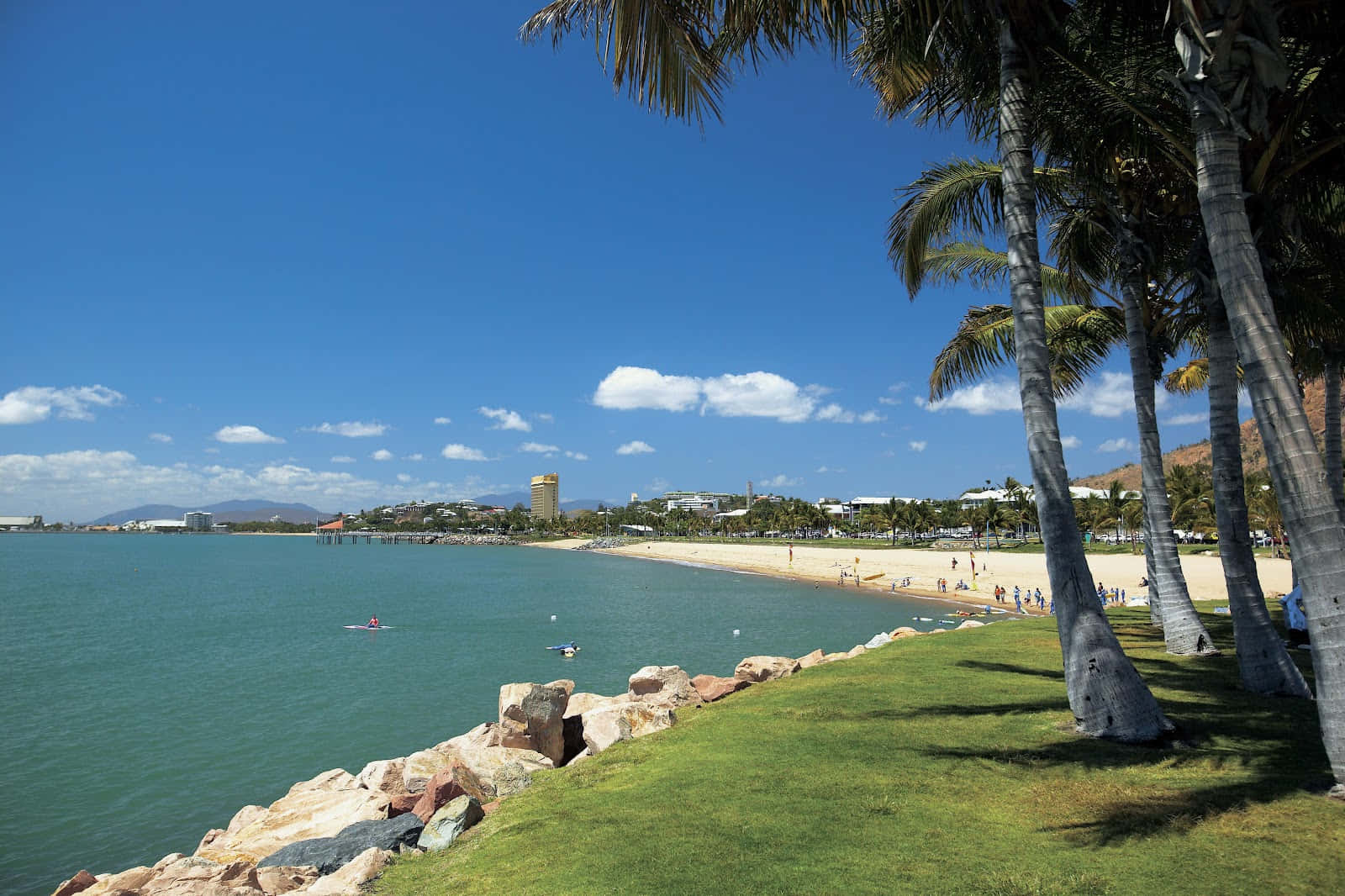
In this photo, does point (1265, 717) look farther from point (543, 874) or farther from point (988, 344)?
point (988, 344)

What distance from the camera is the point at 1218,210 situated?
565cm

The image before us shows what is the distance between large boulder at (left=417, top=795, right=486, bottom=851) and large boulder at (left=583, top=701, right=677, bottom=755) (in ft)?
7.87

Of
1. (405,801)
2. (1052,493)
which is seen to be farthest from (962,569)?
(405,801)

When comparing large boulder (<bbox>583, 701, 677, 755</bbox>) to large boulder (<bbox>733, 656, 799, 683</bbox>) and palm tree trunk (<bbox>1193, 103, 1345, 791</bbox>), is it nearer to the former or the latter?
large boulder (<bbox>733, 656, 799, 683</bbox>)

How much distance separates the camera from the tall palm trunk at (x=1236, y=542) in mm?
7965

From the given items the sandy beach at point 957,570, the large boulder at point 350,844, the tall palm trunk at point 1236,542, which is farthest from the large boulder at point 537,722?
the sandy beach at point 957,570

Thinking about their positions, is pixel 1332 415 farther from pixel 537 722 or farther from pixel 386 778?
pixel 386 778

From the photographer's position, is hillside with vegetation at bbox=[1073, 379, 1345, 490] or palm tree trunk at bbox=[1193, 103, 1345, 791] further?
hillside with vegetation at bbox=[1073, 379, 1345, 490]

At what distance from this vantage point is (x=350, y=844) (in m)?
7.47

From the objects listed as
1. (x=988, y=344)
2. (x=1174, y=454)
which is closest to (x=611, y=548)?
(x=1174, y=454)

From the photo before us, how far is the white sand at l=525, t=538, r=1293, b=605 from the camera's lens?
124 feet

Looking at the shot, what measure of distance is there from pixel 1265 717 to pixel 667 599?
45502mm

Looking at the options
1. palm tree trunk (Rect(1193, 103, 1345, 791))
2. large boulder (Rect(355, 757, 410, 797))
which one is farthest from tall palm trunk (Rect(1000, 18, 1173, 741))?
large boulder (Rect(355, 757, 410, 797))

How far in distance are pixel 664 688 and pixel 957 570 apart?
50766 mm
